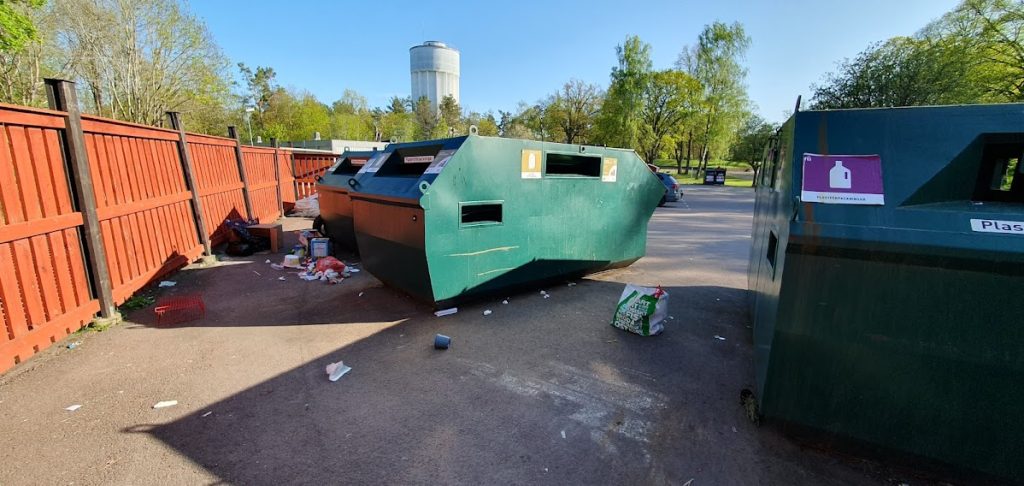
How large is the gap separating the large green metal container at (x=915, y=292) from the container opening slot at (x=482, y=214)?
8.52 ft

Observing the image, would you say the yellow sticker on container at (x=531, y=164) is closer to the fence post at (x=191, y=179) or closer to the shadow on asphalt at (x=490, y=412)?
the shadow on asphalt at (x=490, y=412)

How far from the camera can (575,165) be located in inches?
192

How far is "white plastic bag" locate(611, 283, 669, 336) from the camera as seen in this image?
3604 mm

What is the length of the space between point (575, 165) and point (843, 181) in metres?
3.22

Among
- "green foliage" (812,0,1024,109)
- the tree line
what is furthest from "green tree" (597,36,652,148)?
"green foliage" (812,0,1024,109)

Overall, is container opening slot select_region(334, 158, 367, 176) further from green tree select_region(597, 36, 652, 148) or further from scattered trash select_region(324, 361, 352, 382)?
green tree select_region(597, 36, 652, 148)

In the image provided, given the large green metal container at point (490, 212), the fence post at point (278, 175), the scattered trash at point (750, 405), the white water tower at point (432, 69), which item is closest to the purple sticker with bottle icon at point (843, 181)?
the scattered trash at point (750, 405)

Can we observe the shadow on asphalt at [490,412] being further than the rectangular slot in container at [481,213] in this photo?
No

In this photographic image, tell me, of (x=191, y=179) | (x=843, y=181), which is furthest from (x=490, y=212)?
(x=191, y=179)

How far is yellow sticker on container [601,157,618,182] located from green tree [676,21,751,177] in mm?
28943

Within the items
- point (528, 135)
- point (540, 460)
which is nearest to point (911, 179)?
point (540, 460)

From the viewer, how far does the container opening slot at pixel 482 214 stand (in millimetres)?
3963

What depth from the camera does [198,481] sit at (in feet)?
6.49

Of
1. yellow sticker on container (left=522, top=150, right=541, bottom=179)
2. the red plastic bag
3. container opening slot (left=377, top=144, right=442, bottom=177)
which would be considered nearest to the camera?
yellow sticker on container (left=522, top=150, right=541, bottom=179)
